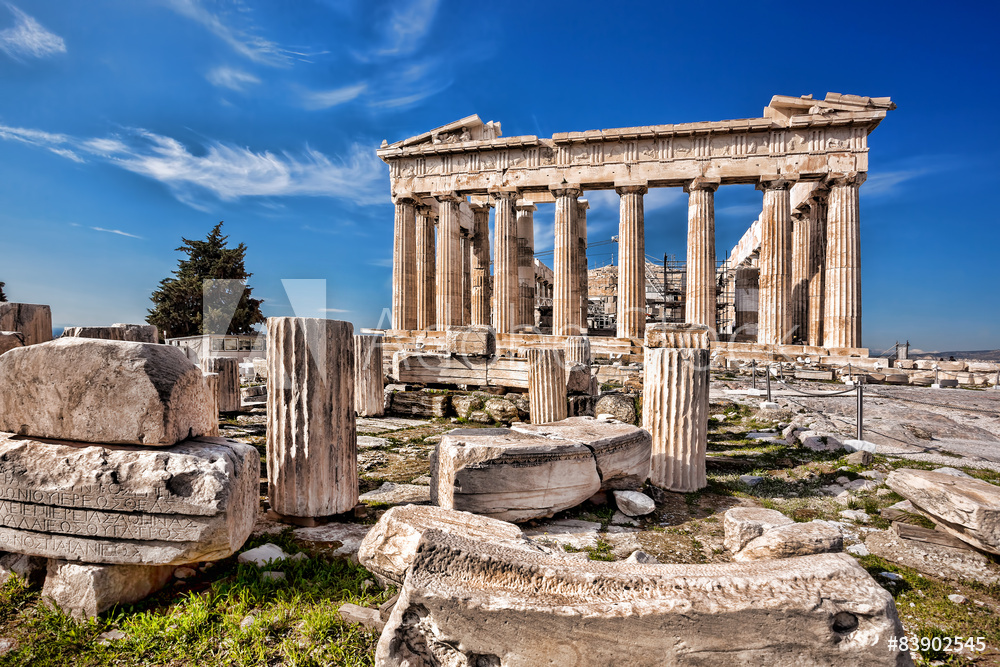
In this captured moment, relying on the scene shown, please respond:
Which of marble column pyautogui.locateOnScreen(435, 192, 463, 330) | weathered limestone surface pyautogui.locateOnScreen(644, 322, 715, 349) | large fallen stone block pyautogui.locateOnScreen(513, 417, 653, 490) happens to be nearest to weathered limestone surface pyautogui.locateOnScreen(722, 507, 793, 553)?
large fallen stone block pyautogui.locateOnScreen(513, 417, 653, 490)

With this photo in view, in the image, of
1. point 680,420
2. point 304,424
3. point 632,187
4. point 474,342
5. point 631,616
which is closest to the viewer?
point 631,616

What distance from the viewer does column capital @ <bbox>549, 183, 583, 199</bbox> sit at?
1741 centimetres

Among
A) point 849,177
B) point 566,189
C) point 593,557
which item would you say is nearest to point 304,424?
point 593,557

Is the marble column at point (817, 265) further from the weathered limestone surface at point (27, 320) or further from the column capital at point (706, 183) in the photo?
the weathered limestone surface at point (27, 320)

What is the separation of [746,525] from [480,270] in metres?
20.4

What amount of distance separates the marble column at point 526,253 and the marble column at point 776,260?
9.66 metres

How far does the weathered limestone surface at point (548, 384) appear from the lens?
7043mm

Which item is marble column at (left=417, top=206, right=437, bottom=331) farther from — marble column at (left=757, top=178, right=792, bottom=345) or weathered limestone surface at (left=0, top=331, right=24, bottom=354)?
weathered limestone surface at (left=0, top=331, right=24, bottom=354)

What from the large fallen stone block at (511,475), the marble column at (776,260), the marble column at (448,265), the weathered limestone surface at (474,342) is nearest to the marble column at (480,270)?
the marble column at (448,265)

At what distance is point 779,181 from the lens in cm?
1587

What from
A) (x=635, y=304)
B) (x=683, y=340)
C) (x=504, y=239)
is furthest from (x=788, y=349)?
(x=683, y=340)

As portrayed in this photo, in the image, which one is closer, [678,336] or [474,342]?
[678,336]

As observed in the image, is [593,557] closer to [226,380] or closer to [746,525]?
[746,525]

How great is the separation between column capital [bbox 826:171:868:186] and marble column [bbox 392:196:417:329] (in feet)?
52.4
